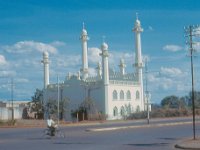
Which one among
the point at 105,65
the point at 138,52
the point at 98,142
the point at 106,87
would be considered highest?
the point at 138,52

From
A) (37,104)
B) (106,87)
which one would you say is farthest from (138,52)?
(37,104)

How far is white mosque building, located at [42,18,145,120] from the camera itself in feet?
243

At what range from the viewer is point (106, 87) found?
2904 inches

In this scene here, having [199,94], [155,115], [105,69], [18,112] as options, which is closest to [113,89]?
[105,69]

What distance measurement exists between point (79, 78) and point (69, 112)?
628 cm

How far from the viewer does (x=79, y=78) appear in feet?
263

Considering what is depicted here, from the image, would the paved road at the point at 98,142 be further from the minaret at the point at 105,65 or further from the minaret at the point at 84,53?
the minaret at the point at 84,53

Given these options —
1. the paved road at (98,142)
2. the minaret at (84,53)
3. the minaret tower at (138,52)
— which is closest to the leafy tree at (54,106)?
the minaret at (84,53)

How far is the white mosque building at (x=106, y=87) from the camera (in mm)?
74062

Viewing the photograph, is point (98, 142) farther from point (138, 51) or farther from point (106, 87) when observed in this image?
point (138, 51)

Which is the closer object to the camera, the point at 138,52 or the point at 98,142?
the point at 98,142

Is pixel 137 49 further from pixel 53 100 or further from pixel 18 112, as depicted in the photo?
pixel 18 112

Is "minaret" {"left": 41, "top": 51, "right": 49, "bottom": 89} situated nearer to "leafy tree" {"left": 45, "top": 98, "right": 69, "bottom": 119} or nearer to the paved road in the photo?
"leafy tree" {"left": 45, "top": 98, "right": 69, "bottom": 119}

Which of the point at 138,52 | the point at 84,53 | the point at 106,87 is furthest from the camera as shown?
the point at 84,53
